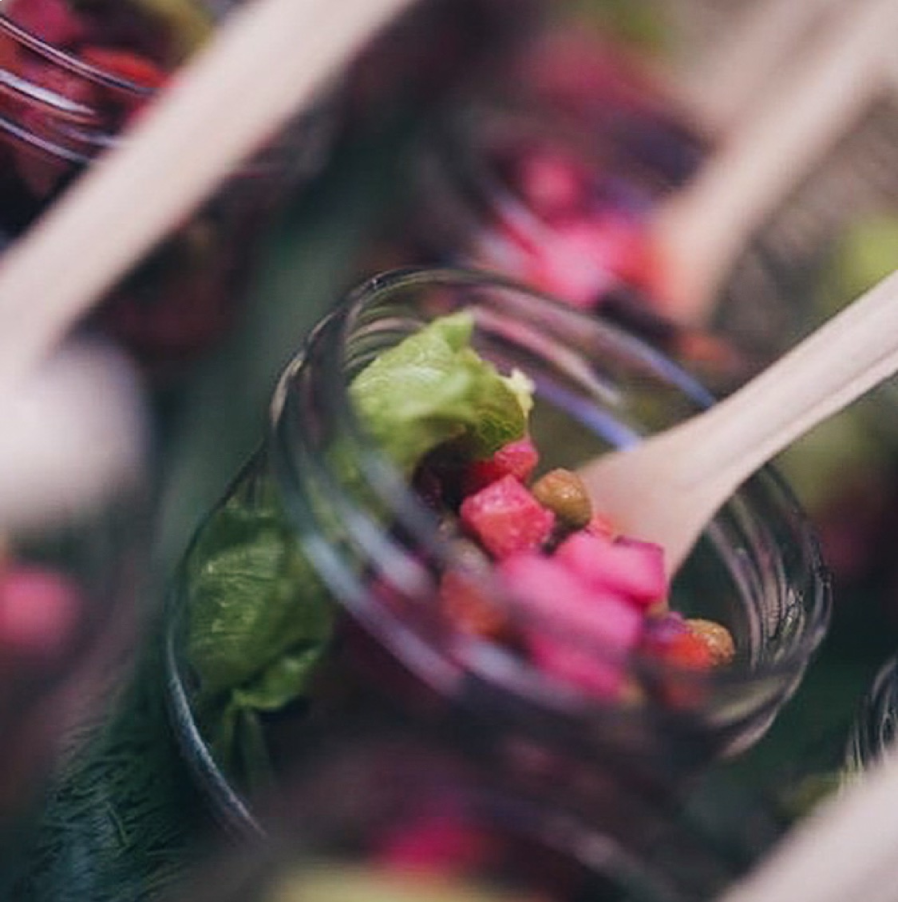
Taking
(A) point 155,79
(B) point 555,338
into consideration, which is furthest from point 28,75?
(B) point 555,338

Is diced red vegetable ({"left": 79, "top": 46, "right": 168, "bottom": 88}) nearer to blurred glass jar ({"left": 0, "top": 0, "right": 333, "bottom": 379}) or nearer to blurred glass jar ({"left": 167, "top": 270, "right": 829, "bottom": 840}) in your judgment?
blurred glass jar ({"left": 0, "top": 0, "right": 333, "bottom": 379})

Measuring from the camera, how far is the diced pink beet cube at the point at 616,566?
546 mm

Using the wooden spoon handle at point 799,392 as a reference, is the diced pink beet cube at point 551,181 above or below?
below

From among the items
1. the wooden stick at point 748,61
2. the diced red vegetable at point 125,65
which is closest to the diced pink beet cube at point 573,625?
the diced red vegetable at point 125,65

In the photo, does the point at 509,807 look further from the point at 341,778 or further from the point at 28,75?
the point at 28,75

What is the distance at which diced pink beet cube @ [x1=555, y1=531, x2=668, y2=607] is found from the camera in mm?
546

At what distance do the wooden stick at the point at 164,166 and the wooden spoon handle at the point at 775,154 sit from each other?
0.28 m

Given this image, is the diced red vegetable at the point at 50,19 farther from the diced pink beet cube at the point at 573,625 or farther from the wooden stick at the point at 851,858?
the wooden stick at the point at 851,858

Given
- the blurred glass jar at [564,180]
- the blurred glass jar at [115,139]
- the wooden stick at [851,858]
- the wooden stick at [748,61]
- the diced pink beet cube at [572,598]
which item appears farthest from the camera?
the wooden stick at [748,61]

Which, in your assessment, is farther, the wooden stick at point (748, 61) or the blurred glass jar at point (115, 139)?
the wooden stick at point (748, 61)

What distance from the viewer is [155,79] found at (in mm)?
678

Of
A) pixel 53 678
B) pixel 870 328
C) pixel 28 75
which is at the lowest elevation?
pixel 53 678

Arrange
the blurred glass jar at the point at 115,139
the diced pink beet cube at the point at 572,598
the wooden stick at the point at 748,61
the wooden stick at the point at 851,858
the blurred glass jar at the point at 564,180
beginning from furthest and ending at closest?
1. the wooden stick at the point at 748,61
2. the blurred glass jar at the point at 564,180
3. the blurred glass jar at the point at 115,139
4. the diced pink beet cube at the point at 572,598
5. the wooden stick at the point at 851,858

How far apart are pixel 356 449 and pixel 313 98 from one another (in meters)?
0.24
